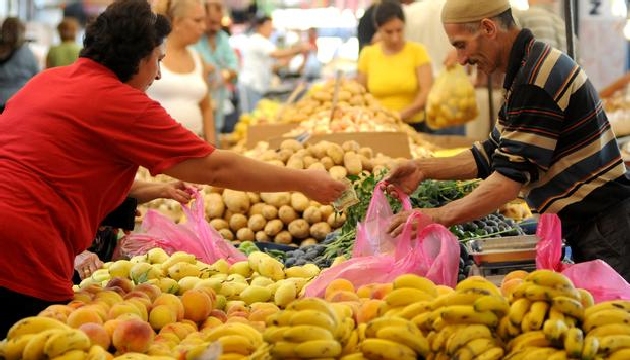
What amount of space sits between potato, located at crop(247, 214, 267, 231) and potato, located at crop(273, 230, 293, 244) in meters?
0.12

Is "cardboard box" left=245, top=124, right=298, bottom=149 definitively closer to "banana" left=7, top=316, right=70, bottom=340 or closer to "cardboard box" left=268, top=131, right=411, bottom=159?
"cardboard box" left=268, top=131, right=411, bottom=159

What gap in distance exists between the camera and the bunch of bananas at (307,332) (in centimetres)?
243

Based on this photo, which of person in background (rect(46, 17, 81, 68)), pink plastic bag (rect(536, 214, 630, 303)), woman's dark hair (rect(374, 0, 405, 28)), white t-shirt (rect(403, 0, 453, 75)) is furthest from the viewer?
person in background (rect(46, 17, 81, 68))

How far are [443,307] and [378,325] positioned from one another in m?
0.17

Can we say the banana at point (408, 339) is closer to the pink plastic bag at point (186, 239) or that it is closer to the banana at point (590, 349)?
the banana at point (590, 349)

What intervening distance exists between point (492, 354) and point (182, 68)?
233 inches

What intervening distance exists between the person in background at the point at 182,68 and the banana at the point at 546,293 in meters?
5.55

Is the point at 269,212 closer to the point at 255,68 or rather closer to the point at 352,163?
the point at 352,163

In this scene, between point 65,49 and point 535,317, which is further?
point 65,49

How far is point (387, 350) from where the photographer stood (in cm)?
246

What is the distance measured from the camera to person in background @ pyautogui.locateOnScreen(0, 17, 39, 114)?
1170cm

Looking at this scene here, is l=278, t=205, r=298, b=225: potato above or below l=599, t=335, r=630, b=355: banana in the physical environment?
below

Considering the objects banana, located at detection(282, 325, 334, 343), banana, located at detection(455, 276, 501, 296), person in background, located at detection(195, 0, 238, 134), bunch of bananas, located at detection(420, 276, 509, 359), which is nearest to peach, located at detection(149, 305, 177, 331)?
banana, located at detection(282, 325, 334, 343)

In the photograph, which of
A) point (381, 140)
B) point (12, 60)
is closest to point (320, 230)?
point (381, 140)
